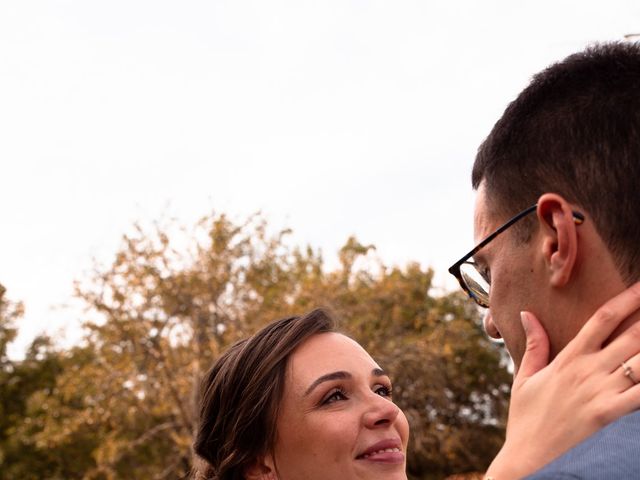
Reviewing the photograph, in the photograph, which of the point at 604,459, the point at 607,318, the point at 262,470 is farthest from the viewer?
the point at 262,470

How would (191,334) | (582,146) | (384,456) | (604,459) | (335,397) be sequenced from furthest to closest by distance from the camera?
(191,334), (335,397), (384,456), (582,146), (604,459)

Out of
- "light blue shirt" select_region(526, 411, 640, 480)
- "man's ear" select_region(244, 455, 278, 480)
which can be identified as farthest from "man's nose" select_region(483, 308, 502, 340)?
"man's ear" select_region(244, 455, 278, 480)

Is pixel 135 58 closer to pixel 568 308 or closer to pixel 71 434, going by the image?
pixel 71 434

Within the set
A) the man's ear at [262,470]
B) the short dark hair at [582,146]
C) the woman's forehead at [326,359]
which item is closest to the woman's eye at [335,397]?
the woman's forehead at [326,359]

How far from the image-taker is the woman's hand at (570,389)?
1.70 metres

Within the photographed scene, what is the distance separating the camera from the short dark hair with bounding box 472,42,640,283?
5.78 ft

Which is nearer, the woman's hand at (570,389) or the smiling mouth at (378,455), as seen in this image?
the woman's hand at (570,389)

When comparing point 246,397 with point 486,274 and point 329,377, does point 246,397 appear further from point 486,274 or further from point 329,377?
point 486,274

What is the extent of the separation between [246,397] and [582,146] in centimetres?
293

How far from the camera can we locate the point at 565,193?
5.91 feet

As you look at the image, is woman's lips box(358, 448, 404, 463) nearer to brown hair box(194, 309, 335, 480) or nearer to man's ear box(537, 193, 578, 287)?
brown hair box(194, 309, 335, 480)

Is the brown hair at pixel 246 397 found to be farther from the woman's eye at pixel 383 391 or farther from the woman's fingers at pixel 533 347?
the woman's fingers at pixel 533 347

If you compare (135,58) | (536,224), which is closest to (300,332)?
(536,224)

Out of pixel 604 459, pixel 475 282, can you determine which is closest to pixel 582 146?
pixel 475 282
